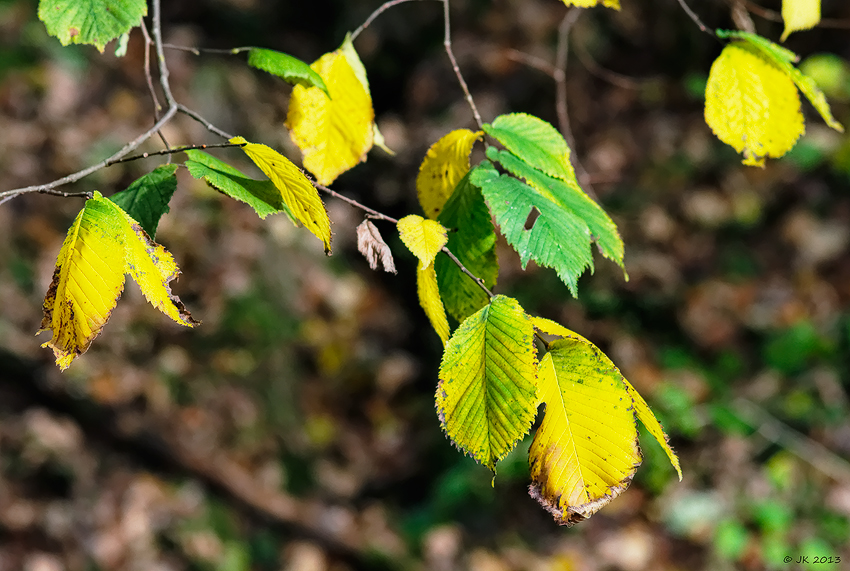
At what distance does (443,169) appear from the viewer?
0.72 m

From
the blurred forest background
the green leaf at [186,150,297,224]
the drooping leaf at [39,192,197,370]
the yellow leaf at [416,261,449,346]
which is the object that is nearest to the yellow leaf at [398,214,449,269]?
the yellow leaf at [416,261,449,346]

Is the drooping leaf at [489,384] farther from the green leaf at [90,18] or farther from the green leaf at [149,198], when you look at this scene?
the green leaf at [90,18]

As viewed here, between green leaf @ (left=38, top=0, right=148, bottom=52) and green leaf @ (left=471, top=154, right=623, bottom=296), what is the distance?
42 cm

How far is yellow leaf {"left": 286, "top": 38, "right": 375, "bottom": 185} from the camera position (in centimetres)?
71

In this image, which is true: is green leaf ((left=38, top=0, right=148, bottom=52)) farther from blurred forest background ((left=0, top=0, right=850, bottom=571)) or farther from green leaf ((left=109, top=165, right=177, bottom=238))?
blurred forest background ((left=0, top=0, right=850, bottom=571))

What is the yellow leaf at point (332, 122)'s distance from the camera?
28.1 inches

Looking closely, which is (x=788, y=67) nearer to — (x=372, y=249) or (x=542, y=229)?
(x=542, y=229)

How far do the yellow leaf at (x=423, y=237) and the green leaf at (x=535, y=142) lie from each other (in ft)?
0.44

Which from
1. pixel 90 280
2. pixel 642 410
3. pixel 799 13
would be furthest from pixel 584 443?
pixel 799 13

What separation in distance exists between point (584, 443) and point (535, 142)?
0.36 m

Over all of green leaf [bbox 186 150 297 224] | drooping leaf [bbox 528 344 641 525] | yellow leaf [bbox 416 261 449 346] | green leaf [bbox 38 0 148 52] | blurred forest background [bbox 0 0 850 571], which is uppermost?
green leaf [bbox 38 0 148 52]

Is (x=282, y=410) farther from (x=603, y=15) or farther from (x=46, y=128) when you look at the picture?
(x=603, y=15)

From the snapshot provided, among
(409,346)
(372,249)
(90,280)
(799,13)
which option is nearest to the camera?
(90,280)

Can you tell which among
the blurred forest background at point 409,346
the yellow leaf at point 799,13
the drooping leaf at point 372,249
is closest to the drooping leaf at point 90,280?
the drooping leaf at point 372,249
